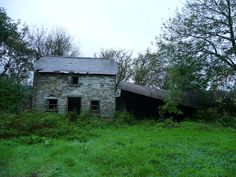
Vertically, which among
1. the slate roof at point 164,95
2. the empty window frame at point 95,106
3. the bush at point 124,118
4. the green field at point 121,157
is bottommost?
the green field at point 121,157

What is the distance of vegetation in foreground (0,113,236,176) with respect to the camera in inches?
511

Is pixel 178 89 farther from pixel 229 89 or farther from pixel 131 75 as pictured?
pixel 131 75

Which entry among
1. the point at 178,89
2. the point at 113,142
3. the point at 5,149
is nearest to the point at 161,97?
the point at 178,89

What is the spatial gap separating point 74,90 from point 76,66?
2468 millimetres

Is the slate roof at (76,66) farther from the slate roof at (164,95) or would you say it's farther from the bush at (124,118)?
the bush at (124,118)

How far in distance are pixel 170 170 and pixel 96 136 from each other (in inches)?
319

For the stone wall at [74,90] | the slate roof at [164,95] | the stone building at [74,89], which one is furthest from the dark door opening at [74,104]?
the slate roof at [164,95]

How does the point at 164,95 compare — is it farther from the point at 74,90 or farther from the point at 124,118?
the point at 74,90

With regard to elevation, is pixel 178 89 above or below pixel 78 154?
above

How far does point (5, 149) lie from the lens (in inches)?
663

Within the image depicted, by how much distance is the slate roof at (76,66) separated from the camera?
33.4 metres

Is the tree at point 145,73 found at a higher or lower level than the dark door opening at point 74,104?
higher

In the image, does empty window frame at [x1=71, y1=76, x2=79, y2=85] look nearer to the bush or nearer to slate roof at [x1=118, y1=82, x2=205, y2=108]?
slate roof at [x1=118, y1=82, x2=205, y2=108]

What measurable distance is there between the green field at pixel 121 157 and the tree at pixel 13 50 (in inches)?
639
